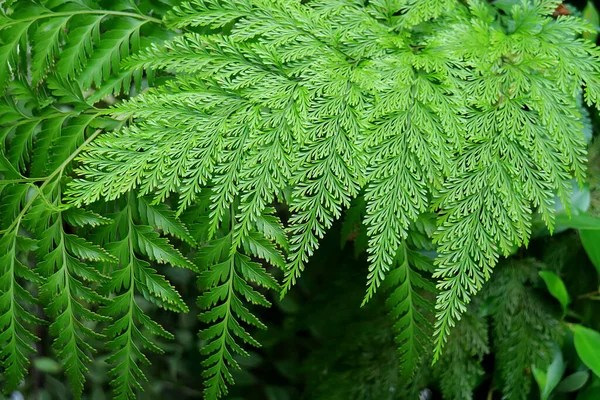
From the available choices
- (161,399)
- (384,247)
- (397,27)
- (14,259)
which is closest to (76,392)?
(14,259)

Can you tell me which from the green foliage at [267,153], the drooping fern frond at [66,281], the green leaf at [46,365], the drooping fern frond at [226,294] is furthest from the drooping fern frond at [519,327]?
the green leaf at [46,365]

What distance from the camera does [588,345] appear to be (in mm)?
800

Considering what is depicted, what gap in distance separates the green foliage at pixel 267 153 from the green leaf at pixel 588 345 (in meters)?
0.25

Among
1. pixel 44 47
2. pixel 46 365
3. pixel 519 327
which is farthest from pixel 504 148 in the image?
pixel 46 365

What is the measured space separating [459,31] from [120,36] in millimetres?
414

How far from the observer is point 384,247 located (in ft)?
1.98

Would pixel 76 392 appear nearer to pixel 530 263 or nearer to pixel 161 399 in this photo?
pixel 530 263

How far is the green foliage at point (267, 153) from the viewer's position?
0.61 metres

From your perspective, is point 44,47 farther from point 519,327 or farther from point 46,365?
point 46,365

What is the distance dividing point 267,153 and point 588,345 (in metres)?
0.54

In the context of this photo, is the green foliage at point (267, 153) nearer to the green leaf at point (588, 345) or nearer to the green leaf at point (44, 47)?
the green leaf at point (44, 47)

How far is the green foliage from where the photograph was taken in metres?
0.61

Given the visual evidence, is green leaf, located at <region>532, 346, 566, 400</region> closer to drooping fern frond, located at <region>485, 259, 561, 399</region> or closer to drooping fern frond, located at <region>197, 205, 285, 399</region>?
drooping fern frond, located at <region>485, 259, 561, 399</region>

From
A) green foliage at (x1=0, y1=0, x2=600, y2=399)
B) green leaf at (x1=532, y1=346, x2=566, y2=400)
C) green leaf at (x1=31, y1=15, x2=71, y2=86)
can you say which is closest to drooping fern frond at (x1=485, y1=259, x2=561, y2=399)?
green leaf at (x1=532, y1=346, x2=566, y2=400)
